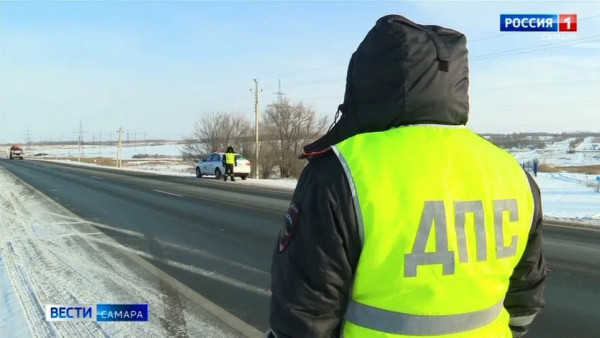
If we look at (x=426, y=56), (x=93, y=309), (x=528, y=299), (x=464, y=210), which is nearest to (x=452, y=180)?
(x=464, y=210)

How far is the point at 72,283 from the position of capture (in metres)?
5.51

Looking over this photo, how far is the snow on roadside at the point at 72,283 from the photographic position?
4172 millimetres

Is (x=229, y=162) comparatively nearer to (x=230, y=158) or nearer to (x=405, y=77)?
(x=230, y=158)

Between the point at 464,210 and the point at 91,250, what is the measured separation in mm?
7295

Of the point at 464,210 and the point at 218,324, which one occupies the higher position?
the point at 464,210

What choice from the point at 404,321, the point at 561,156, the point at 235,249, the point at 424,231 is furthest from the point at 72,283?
the point at 561,156

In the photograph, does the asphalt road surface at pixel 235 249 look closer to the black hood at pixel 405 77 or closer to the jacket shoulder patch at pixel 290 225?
the jacket shoulder patch at pixel 290 225

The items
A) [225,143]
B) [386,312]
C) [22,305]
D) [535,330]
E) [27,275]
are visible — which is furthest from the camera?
[225,143]

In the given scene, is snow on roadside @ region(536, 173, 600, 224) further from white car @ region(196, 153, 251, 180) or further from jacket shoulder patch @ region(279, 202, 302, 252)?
white car @ region(196, 153, 251, 180)

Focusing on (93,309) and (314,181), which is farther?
(93,309)

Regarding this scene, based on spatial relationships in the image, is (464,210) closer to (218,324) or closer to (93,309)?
(218,324)

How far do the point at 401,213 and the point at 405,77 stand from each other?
1.40ft

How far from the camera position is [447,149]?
57.1 inches

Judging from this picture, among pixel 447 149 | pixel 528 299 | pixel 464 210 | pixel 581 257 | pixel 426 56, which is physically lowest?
pixel 581 257
